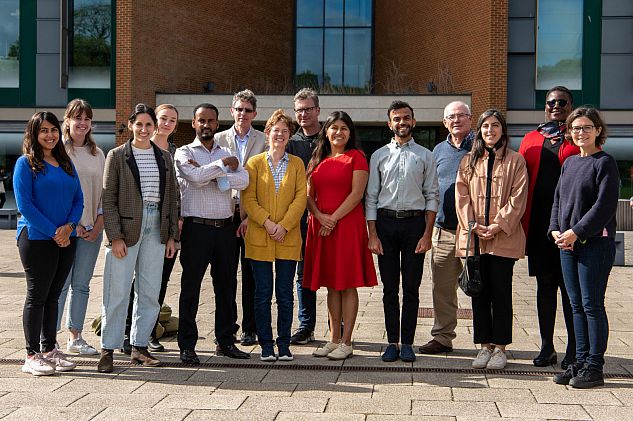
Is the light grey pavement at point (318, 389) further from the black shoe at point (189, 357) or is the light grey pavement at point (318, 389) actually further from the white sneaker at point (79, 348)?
the white sneaker at point (79, 348)

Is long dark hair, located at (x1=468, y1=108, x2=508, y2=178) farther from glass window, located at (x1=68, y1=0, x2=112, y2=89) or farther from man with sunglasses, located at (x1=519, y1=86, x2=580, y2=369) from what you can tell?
glass window, located at (x1=68, y1=0, x2=112, y2=89)

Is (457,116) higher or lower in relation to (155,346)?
higher

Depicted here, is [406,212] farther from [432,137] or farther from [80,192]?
[432,137]

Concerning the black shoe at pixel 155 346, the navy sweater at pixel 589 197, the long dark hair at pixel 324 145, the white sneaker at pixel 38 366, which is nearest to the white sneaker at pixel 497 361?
the navy sweater at pixel 589 197

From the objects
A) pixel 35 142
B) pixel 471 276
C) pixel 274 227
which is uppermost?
pixel 35 142

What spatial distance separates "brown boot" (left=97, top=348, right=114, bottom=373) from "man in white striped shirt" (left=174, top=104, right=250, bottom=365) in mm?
599

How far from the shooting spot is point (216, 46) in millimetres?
31844

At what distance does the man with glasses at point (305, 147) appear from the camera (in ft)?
25.0

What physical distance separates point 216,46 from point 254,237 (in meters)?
26.0

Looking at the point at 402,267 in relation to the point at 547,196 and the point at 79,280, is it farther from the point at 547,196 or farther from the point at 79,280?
the point at 79,280

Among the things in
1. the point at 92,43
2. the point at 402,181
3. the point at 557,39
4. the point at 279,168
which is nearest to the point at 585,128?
the point at 402,181

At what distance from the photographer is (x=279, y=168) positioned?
22.9ft

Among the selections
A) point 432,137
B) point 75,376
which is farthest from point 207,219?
point 432,137

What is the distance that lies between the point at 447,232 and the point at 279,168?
1635mm
